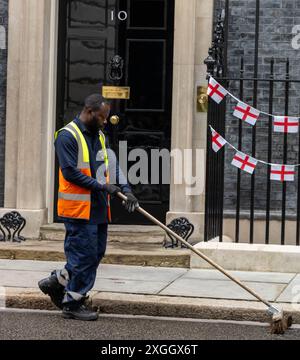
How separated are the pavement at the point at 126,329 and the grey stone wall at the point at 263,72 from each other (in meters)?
3.22

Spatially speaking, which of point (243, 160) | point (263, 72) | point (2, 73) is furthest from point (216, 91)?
point (2, 73)

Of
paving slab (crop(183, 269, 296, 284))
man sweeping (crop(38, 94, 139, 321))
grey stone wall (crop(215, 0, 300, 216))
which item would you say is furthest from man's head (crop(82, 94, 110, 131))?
grey stone wall (crop(215, 0, 300, 216))

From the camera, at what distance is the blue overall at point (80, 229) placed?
702 centimetres

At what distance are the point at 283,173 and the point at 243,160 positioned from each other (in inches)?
17.7

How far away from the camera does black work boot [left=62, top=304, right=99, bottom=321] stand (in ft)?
23.4

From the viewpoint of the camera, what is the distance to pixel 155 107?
35.5ft

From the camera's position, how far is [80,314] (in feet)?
23.5

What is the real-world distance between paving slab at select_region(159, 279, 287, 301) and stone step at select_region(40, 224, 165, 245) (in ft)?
5.57

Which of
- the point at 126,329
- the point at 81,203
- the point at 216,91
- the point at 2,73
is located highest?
the point at 2,73

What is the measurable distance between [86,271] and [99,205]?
1.80 feet

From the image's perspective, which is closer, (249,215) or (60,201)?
(60,201)

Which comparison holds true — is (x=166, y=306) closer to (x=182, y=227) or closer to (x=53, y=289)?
(x=53, y=289)
